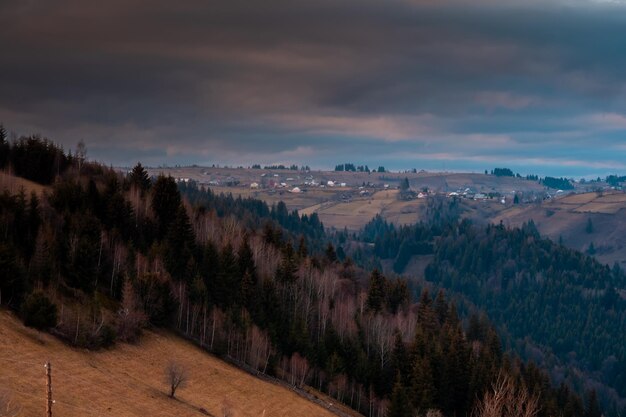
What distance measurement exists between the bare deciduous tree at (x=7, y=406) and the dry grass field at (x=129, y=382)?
750 millimetres

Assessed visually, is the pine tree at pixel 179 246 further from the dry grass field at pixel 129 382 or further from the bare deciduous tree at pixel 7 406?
the bare deciduous tree at pixel 7 406

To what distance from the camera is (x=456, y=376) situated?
331 feet

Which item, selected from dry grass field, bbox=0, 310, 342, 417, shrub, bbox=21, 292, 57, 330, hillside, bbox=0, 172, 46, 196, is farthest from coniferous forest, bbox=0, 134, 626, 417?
hillside, bbox=0, 172, 46, 196

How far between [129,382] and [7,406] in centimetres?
2229

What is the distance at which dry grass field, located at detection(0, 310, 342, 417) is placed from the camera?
162ft

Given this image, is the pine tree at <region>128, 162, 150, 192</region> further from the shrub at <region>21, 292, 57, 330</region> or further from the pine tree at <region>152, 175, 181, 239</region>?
the shrub at <region>21, 292, 57, 330</region>

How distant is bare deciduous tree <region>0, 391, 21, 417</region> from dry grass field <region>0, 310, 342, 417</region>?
2.46ft

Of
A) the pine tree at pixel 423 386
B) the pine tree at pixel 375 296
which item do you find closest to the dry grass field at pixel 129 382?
the pine tree at pixel 423 386

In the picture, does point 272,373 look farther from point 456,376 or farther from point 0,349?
point 0,349

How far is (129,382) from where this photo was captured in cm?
6047

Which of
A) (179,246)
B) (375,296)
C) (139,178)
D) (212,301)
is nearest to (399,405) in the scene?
(212,301)

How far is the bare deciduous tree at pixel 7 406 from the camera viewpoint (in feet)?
123

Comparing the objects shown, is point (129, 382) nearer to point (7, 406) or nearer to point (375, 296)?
point (7, 406)

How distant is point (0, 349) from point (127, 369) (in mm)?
13599
